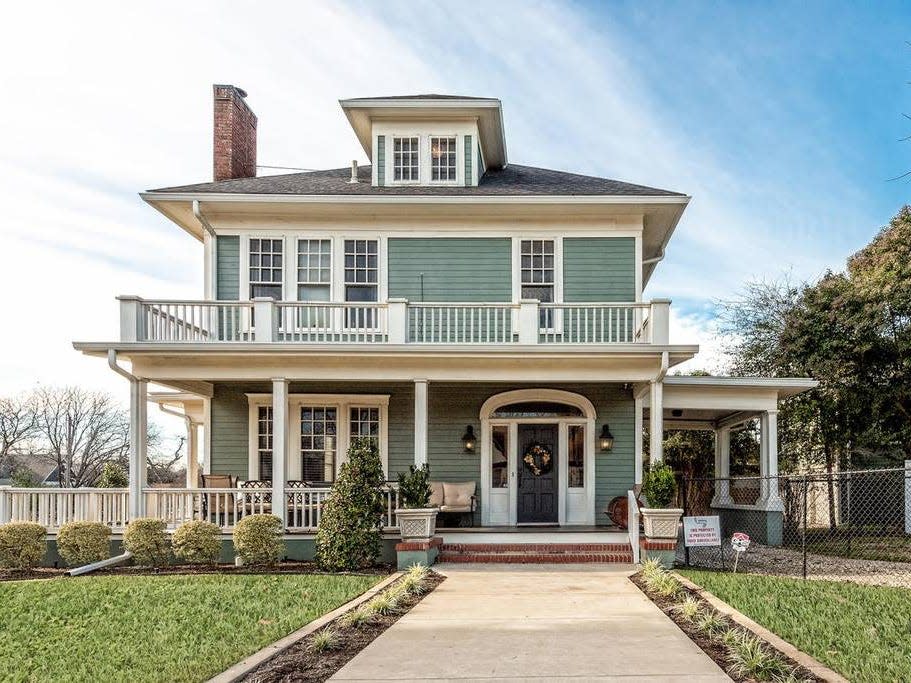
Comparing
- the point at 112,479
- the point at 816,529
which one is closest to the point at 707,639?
the point at 816,529

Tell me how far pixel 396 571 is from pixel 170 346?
523 cm

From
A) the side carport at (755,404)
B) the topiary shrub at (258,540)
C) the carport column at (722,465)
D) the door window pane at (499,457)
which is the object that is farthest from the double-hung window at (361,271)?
the carport column at (722,465)

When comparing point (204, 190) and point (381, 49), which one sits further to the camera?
point (204, 190)

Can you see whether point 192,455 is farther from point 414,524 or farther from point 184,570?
point 414,524

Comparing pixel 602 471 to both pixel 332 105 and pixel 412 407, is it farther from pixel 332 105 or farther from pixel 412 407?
pixel 332 105

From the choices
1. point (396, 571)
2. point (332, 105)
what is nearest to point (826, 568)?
point (396, 571)

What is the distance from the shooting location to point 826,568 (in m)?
13.2

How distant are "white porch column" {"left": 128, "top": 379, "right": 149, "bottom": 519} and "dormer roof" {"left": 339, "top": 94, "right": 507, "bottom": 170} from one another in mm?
6877

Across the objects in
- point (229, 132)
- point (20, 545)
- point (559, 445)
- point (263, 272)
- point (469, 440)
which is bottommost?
point (20, 545)

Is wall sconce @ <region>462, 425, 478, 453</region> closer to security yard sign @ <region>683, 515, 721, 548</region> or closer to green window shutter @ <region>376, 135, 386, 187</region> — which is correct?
security yard sign @ <region>683, 515, 721, 548</region>

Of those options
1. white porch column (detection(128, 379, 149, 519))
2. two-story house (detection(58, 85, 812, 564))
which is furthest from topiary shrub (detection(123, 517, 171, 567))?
two-story house (detection(58, 85, 812, 564))

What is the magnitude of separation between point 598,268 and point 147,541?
936 centimetres

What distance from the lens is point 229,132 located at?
705 inches

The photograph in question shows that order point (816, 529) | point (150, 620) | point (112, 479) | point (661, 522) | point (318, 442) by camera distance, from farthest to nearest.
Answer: point (112, 479), point (816, 529), point (318, 442), point (661, 522), point (150, 620)
